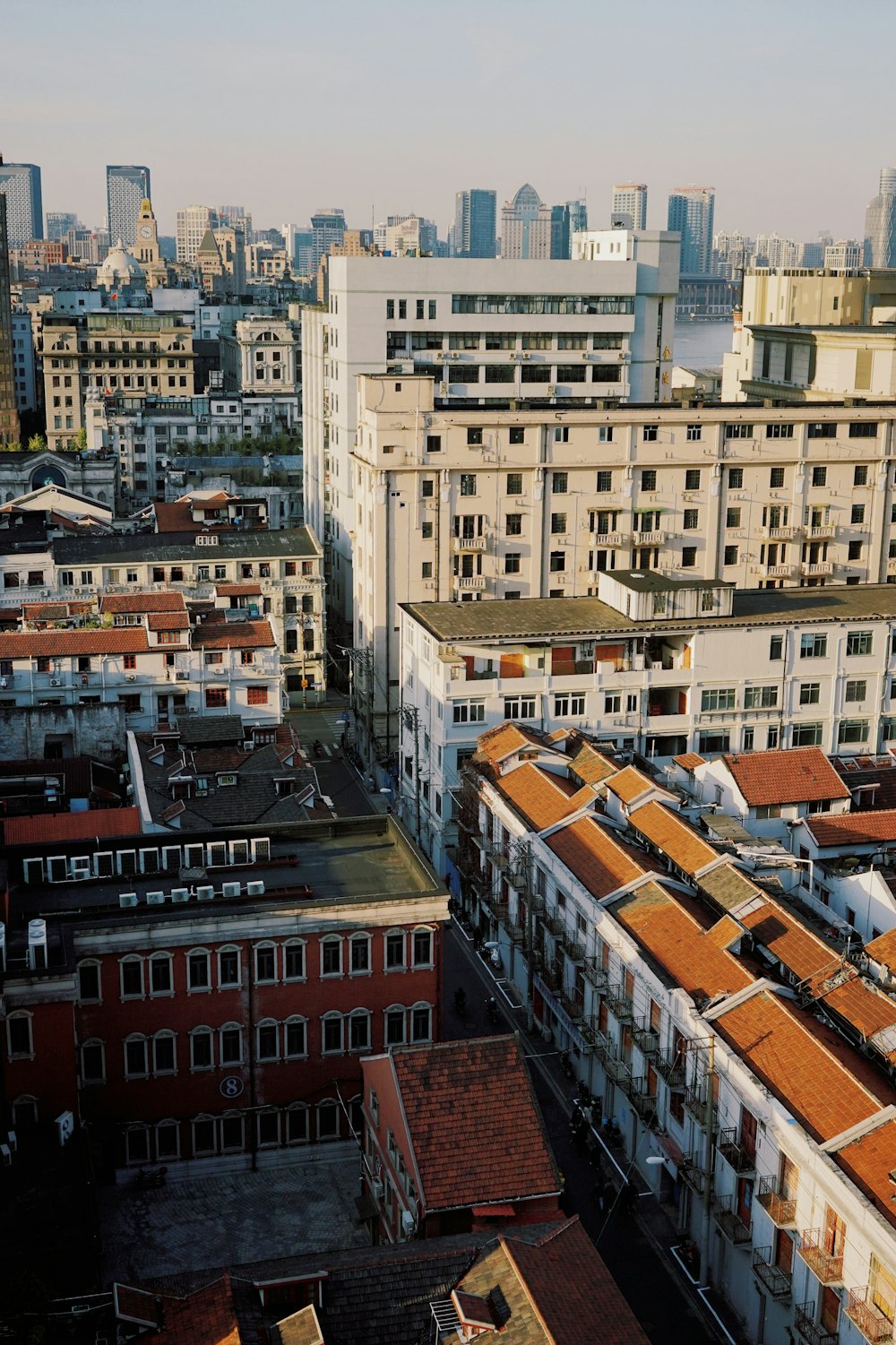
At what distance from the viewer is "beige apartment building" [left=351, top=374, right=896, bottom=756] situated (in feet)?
250

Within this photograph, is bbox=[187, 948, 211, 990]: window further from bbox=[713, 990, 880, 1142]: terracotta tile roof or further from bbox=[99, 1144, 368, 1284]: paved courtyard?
bbox=[713, 990, 880, 1142]: terracotta tile roof

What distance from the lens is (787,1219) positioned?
35.1 meters

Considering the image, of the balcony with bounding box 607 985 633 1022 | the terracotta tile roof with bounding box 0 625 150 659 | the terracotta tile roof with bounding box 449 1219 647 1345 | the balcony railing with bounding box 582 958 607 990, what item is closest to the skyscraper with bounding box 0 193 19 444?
the terracotta tile roof with bounding box 0 625 150 659

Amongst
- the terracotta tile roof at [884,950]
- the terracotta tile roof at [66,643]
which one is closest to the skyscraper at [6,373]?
the terracotta tile roof at [66,643]

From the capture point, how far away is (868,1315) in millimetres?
31578

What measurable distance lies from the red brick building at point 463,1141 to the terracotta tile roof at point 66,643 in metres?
34.5

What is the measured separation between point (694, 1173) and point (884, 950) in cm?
888

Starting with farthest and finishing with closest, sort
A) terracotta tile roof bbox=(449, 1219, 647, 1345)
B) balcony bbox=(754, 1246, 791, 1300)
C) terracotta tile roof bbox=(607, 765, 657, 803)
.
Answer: terracotta tile roof bbox=(607, 765, 657, 803) < balcony bbox=(754, 1246, 791, 1300) < terracotta tile roof bbox=(449, 1219, 647, 1345)

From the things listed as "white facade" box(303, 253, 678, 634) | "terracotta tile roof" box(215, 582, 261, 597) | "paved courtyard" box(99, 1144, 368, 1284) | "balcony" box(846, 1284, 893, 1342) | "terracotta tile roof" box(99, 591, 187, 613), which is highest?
"white facade" box(303, 253, 678, 634)

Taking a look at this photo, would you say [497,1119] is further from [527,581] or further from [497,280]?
[497,280]

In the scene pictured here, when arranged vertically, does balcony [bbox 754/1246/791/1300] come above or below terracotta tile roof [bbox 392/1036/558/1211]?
below

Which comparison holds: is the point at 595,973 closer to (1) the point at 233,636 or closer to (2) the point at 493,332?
(1) the point at 233,636

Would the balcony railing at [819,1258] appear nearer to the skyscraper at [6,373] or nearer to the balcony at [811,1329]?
the balcony at [811,1329]

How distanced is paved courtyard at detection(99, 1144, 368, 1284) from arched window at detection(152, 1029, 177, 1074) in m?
3.26
